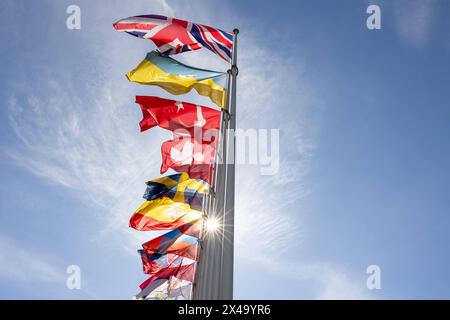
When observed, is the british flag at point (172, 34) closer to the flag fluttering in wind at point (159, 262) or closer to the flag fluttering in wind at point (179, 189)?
the flag fluttering in wind at point (179, 189)

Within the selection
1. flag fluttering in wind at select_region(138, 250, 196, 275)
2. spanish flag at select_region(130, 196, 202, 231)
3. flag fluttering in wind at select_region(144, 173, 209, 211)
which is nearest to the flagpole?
flag fluttering in wind at select_region(144, 173, 209, 211)

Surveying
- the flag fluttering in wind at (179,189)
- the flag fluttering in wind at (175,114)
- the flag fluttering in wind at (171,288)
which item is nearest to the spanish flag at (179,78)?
the flag fluttering in wind at (175,114)

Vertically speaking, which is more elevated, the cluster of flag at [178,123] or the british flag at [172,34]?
the british flag at [172,34]

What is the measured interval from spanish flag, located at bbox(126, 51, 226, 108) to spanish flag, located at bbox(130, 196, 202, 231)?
3.64 m

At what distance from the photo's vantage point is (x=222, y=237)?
749 cm

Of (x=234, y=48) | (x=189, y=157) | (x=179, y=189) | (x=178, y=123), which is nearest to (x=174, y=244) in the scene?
(x=179, y=189)

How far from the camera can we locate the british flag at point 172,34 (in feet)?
37.0

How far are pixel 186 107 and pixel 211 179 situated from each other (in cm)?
212

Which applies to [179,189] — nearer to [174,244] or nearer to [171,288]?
[174,244]

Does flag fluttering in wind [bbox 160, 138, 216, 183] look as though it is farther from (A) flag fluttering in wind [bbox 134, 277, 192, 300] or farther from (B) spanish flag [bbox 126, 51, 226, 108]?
(A) flag fluttering in wind [bbox 134, 277, 192, 300]

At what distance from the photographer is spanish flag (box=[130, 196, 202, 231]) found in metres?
11.8

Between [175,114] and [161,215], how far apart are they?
3.55 metres

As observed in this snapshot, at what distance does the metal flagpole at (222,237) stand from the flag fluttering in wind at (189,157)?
0.88 meters
